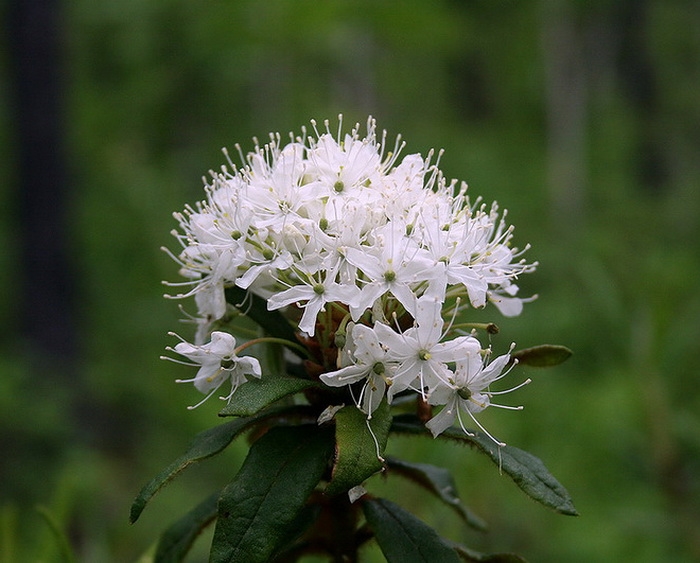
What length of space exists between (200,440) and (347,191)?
59 cm

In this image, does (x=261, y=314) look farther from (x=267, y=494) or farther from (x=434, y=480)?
(x=434, y=480)

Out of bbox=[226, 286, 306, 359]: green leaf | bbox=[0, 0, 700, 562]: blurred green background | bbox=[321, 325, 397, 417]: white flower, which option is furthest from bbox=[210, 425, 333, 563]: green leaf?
bbox=[0, 0, 700, 562]: blurred green background

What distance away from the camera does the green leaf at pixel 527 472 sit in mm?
1435

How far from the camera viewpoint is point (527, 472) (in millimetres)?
1475

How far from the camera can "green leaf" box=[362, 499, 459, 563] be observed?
1489 mm

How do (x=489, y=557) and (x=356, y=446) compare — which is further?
(x=489, y=557)

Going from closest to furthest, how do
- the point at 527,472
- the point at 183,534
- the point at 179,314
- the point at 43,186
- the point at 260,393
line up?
the point at 260,393 → the point at 527,472 → the point at 183,534 → the point at 179,314 → the point at 43,186

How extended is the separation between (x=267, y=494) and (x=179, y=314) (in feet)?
17.2

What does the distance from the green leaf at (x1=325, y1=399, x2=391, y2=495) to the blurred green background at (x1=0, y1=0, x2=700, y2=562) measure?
2.28 feet

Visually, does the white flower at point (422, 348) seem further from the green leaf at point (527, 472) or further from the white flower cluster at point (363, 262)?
the green leaf at point (527, 472)

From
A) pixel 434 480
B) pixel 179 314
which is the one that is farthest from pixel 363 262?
pixel 179 314

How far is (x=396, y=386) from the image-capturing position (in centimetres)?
148

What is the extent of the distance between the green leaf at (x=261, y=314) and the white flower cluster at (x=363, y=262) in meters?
0.03

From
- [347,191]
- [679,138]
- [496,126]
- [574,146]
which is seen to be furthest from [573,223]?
[347,191]
